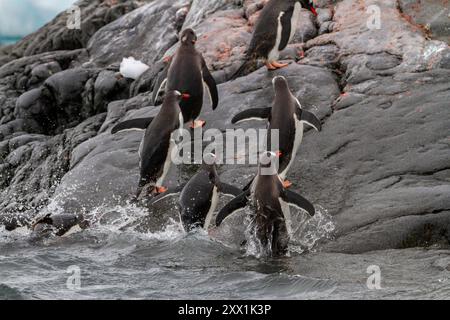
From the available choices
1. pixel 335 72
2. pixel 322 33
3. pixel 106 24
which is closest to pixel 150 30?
pixel 106 24

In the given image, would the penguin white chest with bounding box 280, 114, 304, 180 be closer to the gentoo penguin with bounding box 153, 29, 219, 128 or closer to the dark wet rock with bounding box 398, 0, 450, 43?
the gentoo penguin with bounding box 153, 29, 219, 128

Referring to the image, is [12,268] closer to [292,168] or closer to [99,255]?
[99,255]

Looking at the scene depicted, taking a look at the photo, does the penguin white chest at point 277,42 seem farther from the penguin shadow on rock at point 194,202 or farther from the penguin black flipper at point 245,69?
the penguin shadow on rock at point 194,202

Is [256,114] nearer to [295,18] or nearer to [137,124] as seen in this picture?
[137,124]

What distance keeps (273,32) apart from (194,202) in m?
3.24

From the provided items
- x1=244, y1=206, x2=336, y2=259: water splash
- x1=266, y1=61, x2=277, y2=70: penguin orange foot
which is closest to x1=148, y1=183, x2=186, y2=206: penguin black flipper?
x1=244, y1=206, x2=336, y2=259: water splash

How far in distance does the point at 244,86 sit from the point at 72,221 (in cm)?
292

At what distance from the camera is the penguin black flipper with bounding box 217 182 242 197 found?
24.5 feet

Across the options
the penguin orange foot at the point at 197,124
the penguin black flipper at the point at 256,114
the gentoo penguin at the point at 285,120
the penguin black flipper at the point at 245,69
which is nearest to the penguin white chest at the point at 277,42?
the penguin black flipper at the point at 245,69

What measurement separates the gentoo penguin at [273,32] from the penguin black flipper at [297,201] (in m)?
3.17

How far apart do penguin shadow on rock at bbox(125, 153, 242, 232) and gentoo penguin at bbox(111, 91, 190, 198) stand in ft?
0.95

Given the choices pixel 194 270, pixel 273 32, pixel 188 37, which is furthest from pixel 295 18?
pixel 194 270

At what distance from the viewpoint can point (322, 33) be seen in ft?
34.4
